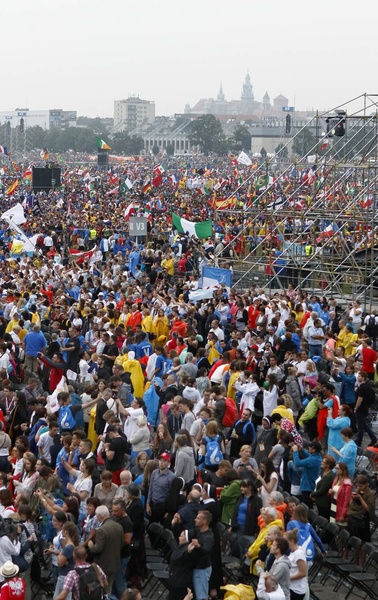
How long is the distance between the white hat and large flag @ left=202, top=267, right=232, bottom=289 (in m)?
15.0

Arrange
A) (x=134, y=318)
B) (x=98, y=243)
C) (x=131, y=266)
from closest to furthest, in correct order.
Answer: (x=134, y=318) < (x=131, y=266) < (x=98, y=243)

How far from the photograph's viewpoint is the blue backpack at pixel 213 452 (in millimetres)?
13109

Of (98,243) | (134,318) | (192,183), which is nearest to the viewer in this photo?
(134,318)

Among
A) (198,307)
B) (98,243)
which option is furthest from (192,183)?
(198,307)

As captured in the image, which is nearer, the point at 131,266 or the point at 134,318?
the point at 134,318

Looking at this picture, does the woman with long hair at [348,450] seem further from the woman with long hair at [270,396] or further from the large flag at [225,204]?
the large flag at [225,204]

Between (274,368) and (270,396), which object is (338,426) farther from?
(274,368)

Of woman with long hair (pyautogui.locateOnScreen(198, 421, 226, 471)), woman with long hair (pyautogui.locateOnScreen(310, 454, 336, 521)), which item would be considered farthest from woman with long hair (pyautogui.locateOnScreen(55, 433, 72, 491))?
woman with long hair (pyautogui.locateOnScreen(310, 454, 336, 521))

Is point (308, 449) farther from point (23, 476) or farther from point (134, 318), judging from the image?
point (134, 318)

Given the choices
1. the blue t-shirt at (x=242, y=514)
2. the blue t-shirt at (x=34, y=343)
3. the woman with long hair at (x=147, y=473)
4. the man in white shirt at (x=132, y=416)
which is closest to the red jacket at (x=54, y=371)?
the blue t-shirt at (x=34, y=343)

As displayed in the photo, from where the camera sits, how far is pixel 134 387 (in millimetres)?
16641

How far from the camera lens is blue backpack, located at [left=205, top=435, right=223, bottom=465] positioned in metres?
13.1

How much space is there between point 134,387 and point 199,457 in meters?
3.49

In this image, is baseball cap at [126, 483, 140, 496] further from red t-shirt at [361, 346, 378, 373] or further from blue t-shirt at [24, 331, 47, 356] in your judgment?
blue t-shirt at [24, 331, 47, 356]
